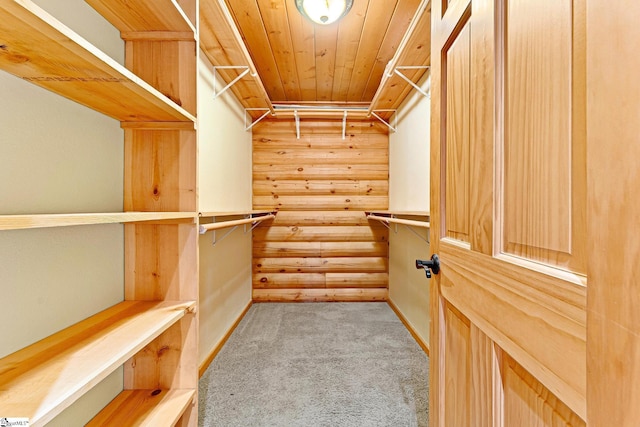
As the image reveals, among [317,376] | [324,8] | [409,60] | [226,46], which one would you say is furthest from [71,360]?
[409,60]

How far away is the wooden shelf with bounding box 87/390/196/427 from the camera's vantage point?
1009 mm

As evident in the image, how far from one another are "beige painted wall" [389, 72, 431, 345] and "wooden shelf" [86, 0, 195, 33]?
1.75 metres

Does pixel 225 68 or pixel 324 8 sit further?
pixel 225 68

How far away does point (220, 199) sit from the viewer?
2387 mm

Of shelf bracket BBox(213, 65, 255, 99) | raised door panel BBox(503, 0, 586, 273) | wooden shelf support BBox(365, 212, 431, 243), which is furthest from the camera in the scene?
shelf bracket BBox(213, 65, 255, 99)

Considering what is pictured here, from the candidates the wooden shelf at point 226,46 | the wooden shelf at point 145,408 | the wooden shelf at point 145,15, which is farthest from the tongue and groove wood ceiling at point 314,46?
the wooden shelf at point 145,408

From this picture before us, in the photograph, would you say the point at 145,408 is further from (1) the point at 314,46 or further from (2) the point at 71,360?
(1) the point at 314,46

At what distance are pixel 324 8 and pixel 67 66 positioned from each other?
1419 mm

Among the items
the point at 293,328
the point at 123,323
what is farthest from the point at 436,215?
the point at 293,328

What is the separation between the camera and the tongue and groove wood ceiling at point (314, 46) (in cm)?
180

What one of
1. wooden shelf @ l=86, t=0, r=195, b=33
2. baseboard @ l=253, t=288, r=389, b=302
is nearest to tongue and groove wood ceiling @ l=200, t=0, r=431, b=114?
wooden shelf @ l=86, t=0, r=195, b=33

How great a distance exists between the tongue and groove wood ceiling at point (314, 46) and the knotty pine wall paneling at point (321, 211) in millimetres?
526

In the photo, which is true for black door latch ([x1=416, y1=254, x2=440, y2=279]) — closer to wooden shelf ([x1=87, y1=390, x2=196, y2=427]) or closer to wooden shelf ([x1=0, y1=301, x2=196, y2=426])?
wooden shelf ([x1=0, y1=301, x2=196, y2=426])

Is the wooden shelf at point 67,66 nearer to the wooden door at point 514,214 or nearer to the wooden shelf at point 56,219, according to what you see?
the wooden shelf at point 56,219
